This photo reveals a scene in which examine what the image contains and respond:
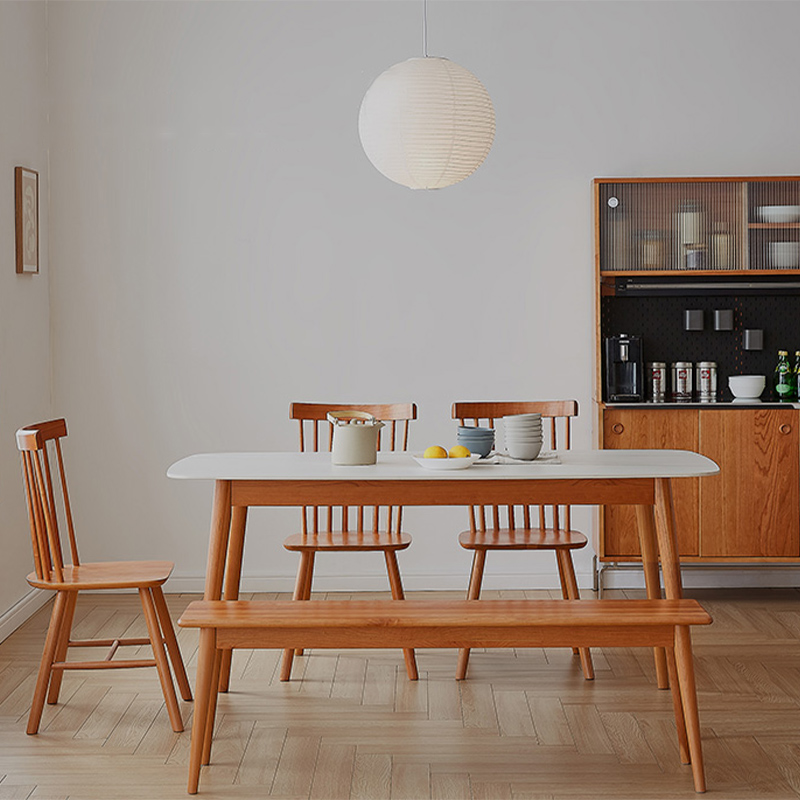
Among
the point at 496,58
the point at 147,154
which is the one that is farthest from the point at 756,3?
the point at 147,154

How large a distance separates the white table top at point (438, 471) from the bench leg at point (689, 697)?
1.48 ft

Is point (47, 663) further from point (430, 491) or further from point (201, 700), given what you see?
point (430, 491)

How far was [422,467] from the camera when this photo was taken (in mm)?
3207

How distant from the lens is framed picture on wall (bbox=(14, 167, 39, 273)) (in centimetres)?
449

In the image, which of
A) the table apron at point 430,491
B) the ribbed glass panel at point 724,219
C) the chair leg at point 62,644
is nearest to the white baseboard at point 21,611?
the chair leg at point 62,644

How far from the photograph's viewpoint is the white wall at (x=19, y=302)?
4.37m

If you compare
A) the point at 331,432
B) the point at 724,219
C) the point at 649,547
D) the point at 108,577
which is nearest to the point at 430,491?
the point at 649,547

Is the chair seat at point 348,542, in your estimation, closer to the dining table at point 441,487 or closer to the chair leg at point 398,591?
the chair leg at point 398,591

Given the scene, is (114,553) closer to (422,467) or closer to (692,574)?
(422,467)

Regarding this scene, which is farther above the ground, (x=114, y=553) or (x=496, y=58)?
(x=496, y=58)

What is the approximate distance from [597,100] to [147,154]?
2.11 m

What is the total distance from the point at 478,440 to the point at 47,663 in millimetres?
1500

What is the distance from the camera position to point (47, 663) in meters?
3.27

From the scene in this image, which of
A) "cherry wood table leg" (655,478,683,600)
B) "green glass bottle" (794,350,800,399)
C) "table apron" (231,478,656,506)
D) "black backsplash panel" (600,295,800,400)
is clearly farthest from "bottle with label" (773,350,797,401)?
"table apron" (231,478,656,506)
